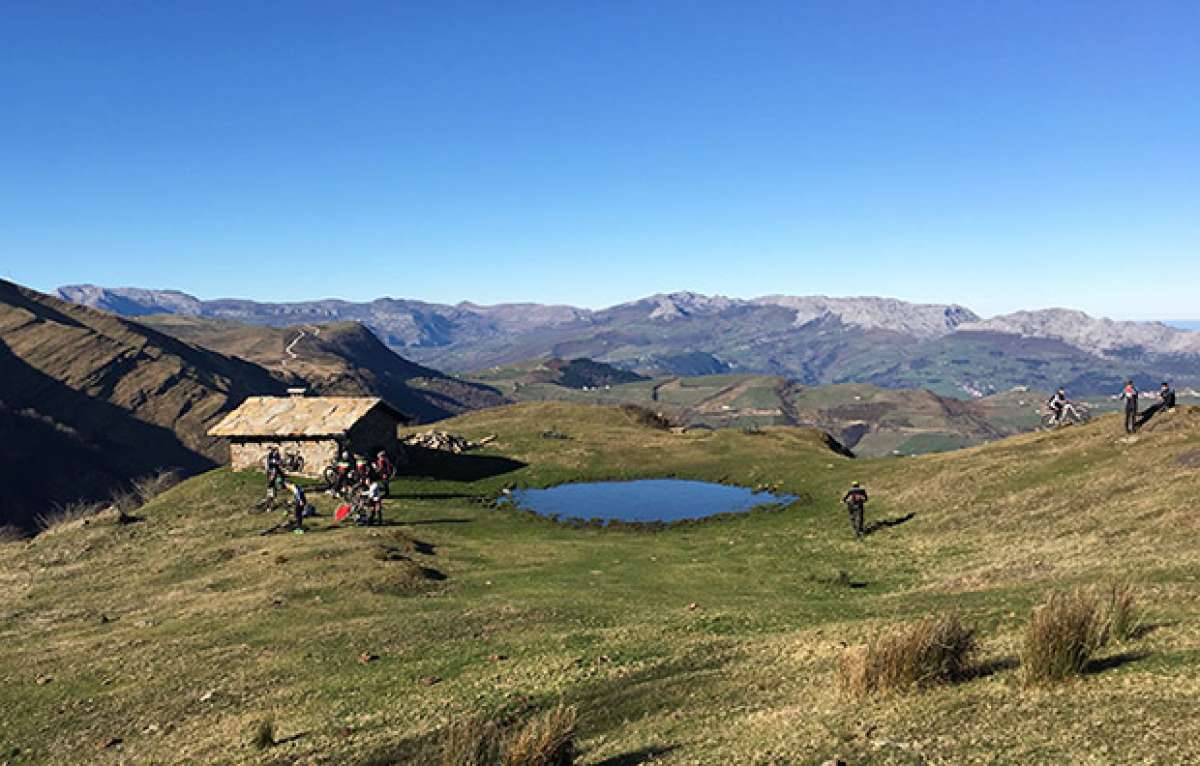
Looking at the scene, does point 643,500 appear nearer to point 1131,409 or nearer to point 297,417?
point 297,417

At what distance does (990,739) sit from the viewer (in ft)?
36.5

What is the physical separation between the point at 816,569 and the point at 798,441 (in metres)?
46.6

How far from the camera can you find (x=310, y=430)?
2404 inches

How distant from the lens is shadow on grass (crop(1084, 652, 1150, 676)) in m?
13.3

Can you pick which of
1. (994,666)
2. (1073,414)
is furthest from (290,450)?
(1073,414)

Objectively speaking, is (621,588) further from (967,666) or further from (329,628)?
(967,666)

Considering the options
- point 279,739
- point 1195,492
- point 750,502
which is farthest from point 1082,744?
point 750,502

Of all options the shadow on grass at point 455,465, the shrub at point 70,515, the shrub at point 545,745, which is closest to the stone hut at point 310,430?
the shadow on grass at point 455,465

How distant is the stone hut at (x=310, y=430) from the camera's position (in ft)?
200

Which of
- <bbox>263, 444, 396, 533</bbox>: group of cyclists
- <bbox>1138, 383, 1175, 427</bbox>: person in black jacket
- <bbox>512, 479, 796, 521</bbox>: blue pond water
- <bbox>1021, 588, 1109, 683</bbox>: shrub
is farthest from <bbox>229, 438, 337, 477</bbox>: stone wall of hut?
<bbox>1138, 383, 1175, 427</bbox>: person in black jacket

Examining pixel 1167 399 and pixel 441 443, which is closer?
pixel 1167 399

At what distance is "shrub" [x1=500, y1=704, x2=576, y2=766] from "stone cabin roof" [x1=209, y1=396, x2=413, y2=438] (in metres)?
52.2

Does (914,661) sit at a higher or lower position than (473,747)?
higher

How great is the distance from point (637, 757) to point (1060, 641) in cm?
778
